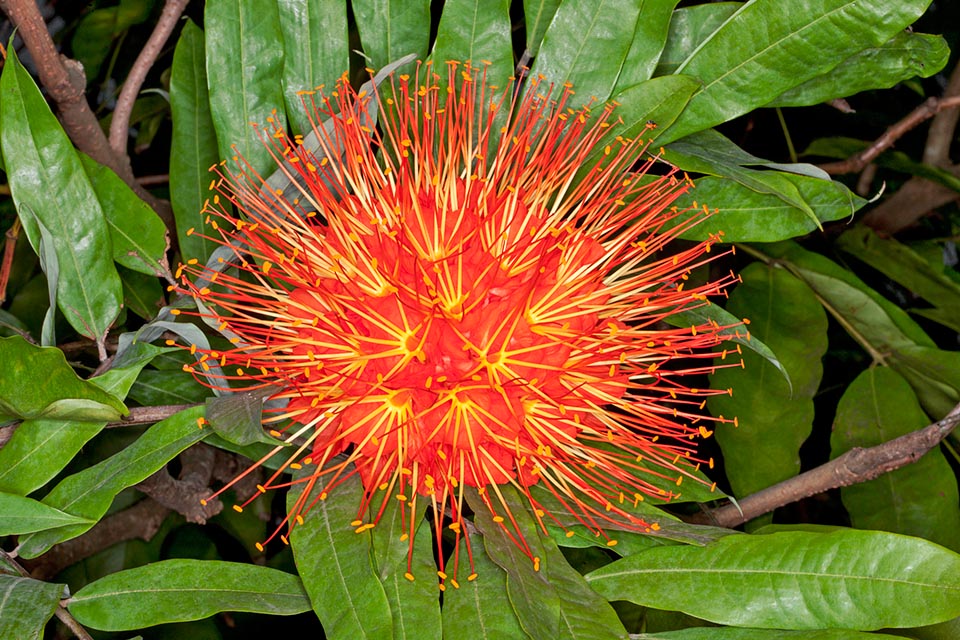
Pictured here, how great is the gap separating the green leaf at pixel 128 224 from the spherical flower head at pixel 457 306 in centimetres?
5

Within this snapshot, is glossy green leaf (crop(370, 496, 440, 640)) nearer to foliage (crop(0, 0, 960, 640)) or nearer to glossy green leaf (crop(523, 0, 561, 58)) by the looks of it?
foliage (crop(0, 0, 960, 640))

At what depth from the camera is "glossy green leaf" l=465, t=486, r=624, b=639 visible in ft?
2.26

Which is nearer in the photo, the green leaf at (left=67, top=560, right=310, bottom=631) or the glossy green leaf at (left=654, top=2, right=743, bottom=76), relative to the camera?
the green leaf at (left=67, top=560, right=310, bottom=631)

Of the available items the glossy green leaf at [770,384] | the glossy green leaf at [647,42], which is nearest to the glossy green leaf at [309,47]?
the glossy green leaf at [647,42]

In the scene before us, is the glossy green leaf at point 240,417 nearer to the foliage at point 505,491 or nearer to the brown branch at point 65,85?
the foliage at point 505,491

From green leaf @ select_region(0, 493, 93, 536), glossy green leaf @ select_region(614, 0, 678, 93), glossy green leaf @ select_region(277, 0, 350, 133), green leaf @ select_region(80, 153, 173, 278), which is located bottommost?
green leaf @ select_region(0, 493, 93, 536)

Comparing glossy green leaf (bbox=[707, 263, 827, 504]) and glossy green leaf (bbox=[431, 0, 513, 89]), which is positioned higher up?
glossy green leaf (bbox=[431, 0, 513, 89])

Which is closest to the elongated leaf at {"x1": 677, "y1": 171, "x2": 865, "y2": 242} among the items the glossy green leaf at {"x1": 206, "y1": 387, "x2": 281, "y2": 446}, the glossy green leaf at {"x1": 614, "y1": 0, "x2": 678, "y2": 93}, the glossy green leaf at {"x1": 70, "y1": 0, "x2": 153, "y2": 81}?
the glossy green leaf at {"x1": 614, "y1": 0, "x2": 678, "y2": 93}

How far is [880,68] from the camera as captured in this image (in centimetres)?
87

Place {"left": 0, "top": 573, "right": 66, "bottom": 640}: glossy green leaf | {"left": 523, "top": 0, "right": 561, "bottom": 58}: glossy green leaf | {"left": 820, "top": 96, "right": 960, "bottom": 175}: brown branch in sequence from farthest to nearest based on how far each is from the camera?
{"left": 820, "top": 96, "right": 960, "bottom": 175}: brown branch < {"left": 523, "top": 0, "right": 561, "bottom": 58}: glossy green leaf < {"left": 0, "top": 573, "right": 66, "bottom": 640}: glossy green leaf

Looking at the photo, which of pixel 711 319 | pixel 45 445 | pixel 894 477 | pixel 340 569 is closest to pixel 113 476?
pixel 45 445

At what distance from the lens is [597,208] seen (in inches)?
32.3

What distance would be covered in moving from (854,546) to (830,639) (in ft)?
0.23

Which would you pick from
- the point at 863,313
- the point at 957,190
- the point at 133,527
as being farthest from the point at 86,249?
the point at 957,190
